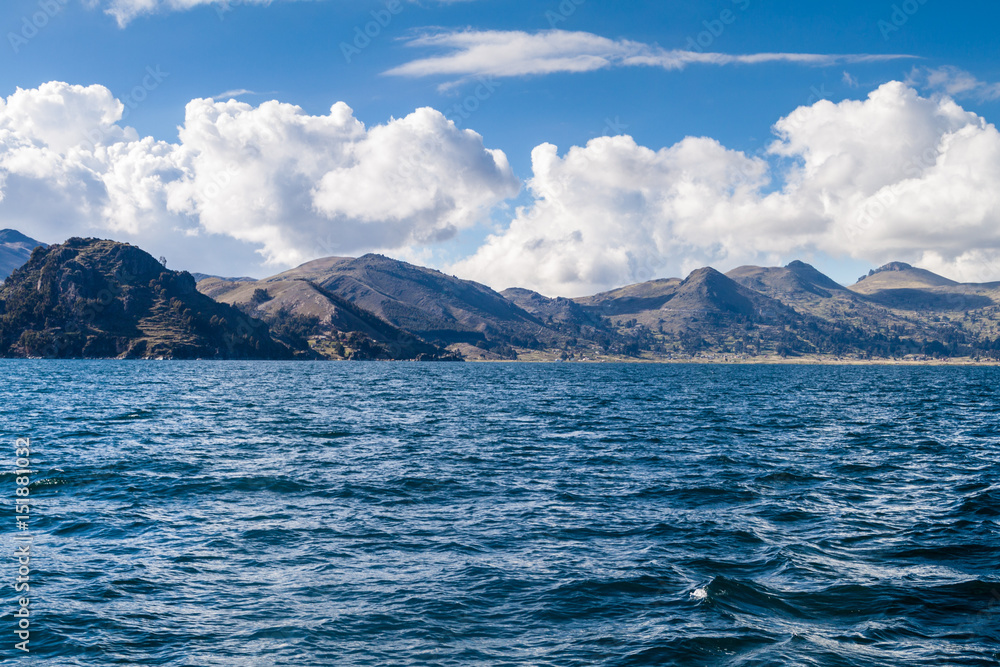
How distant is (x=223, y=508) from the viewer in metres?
26.6

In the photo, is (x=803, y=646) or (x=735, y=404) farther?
(x=735, y=404)

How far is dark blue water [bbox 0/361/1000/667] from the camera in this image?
47.5 feet

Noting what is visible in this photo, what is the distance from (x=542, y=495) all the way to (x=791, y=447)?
2549 cm

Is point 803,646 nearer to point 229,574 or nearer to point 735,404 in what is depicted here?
point 229,574

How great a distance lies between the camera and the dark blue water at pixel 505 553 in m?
14.5

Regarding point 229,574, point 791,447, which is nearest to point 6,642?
point 229,574

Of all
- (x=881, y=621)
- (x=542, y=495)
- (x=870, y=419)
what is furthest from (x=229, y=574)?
(x=870, y=419)

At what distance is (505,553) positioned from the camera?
20922mm

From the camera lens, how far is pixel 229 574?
18.7m

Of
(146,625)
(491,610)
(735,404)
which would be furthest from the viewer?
(735,404)

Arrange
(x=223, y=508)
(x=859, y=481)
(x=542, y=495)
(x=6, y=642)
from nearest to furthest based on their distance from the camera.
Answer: (x=6, y=642) → (x=223, y=508) → (x=542, y=495) → (x=859, y=481)

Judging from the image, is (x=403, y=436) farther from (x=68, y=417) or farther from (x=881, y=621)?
(x=881, y=621)

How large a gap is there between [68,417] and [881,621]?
67.7 m

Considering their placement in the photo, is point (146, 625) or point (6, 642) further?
point (146, 625)
